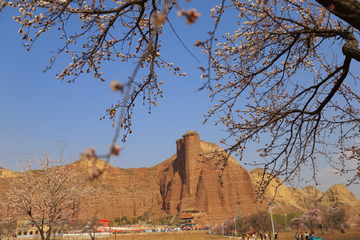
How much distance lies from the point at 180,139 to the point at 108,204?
47125mm

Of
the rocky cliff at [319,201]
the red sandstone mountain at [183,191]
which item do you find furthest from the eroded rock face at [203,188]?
the rocky cliff at [319,201]

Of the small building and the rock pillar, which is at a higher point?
the rock pillar

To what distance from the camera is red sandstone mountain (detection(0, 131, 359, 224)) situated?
115 m

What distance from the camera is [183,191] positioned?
126 metres

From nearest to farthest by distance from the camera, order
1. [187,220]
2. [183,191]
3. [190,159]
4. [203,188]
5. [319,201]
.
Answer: [187,220]
[203,188]
[183,191]
[190,159]
[319,201]

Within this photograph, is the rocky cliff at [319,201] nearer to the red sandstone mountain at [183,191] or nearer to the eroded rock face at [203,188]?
the red sandstone mountain at [183,191]

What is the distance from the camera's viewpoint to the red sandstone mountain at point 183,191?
11506 cm

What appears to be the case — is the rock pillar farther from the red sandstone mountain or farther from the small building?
the small building

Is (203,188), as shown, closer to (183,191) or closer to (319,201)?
(183,191)

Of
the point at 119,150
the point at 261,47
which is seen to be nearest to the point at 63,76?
the point at 119,150

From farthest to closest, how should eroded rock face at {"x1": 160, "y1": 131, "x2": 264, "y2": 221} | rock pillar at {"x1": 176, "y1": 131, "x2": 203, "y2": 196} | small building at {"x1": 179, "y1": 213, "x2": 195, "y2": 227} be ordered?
rock pillar at {"x1": 176, "y1": 131, "x2": 203, "y2": 196}, eroded rock face at {"x1": 160, "y1": 131, "x2": 264, "y2": 221}, small building at {"x1": 179, "y1": 213, "x2": 195, "y2": 227}

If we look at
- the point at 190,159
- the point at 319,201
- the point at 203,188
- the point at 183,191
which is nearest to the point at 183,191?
the point at 183,191

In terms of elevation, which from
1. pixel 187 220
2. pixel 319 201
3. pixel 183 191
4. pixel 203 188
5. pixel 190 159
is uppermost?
pixel 190 159

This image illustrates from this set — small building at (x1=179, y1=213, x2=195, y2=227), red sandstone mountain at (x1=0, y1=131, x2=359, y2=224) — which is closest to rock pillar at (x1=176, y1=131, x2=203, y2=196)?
red sandstone mountain at (x1=0, y1=131, x2=359, y2=224)
